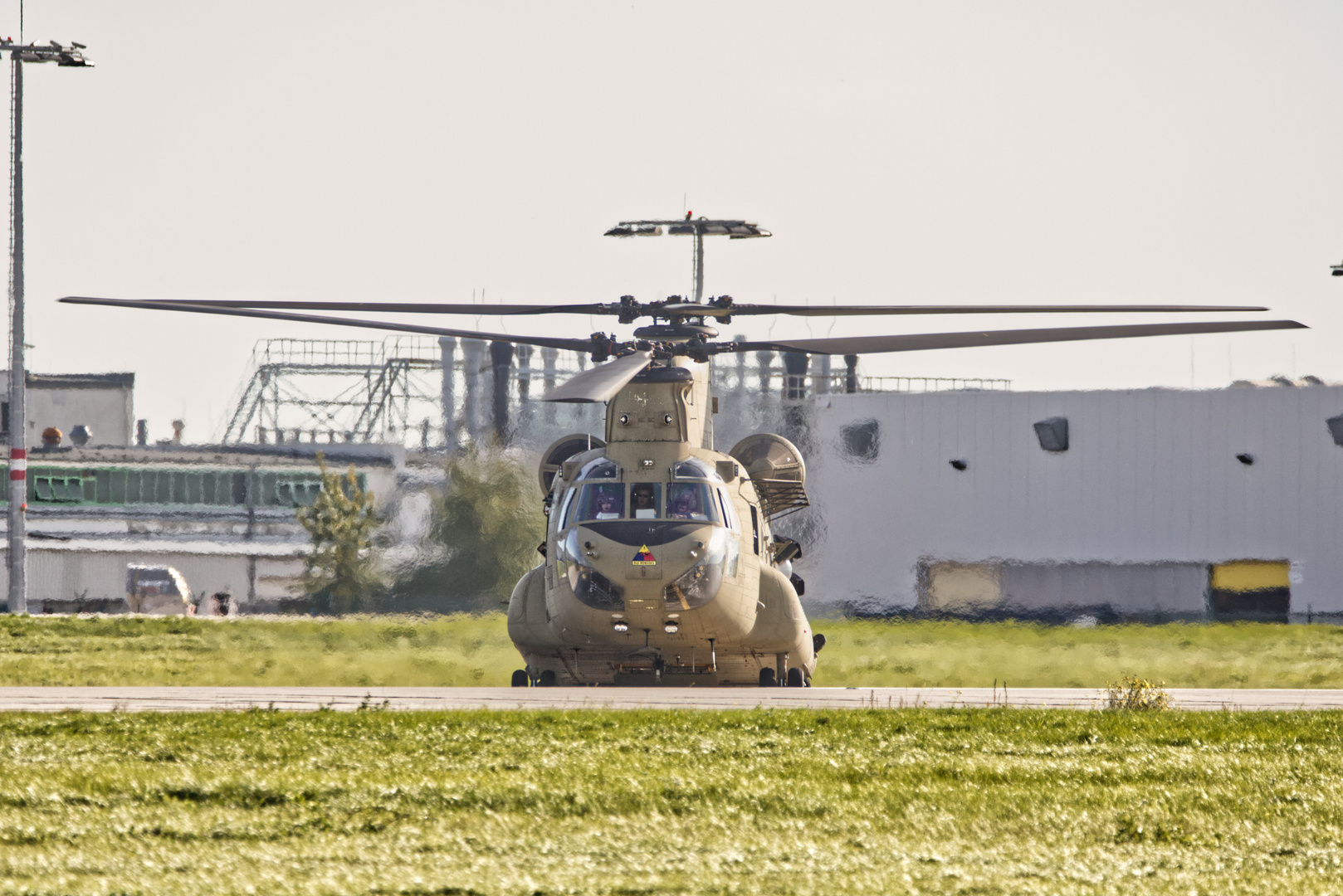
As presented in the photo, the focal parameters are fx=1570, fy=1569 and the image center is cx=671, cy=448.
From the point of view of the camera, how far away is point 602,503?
20938mm

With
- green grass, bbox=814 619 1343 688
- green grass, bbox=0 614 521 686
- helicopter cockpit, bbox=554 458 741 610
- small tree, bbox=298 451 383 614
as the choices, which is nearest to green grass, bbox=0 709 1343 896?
helicopter cockpit, bbox=554 458 741 610

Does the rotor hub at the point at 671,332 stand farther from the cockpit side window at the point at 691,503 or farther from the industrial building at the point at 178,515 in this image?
the industrial building at the point at 178,515

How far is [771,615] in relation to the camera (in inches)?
859

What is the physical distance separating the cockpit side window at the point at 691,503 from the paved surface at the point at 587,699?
229 cm

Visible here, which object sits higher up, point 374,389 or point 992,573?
point 374,389

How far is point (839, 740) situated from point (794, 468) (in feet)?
35.9

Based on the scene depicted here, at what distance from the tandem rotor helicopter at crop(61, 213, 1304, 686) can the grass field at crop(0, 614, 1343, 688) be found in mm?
4163

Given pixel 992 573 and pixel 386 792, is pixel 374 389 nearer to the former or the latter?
pixel 992 573

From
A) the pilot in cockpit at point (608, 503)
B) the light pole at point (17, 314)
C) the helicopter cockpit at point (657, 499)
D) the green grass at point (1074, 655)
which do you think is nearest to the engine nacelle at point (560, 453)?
the helicopter cockpit at point (657, 499)

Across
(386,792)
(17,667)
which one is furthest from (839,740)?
(17,667)

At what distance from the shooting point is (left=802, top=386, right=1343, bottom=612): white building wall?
52.6 m

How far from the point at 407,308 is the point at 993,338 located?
7684mm

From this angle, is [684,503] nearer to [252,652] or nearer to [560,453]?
[560,453]

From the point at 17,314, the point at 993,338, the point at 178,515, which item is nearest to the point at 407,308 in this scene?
the point at 993,338
